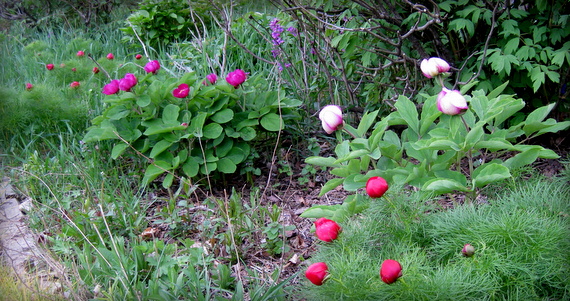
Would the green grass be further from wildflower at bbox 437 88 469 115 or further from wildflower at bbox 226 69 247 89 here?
wildflower at bbox 226 69 247 89

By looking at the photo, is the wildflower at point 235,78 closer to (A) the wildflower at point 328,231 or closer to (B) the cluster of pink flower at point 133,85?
(B) the cluster of pink flower at point 133,85

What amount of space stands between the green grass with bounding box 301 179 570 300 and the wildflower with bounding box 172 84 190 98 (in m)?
1.26

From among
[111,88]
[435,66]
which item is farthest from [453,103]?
[111,88]

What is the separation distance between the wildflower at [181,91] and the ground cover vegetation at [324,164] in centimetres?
1

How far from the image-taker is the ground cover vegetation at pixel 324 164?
1634 mm

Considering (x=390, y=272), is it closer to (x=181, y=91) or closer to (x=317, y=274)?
(x=317, y=274)

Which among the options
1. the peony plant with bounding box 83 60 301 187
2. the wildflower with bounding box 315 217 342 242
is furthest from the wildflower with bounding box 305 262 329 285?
the peony plant with bounding box 83 60 301 187

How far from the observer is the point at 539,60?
104 inches

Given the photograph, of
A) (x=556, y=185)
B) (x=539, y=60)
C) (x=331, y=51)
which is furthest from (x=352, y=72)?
(x=556, y=185)

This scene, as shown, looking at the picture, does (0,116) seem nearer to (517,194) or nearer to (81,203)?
(81,203)

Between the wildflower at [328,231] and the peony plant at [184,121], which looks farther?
the peony plant at [184,121]

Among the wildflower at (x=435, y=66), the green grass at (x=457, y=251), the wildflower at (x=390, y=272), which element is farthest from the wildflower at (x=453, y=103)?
the wildflower at (x=390, y=272)

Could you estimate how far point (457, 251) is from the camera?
1670mm

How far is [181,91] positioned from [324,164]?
95cm
